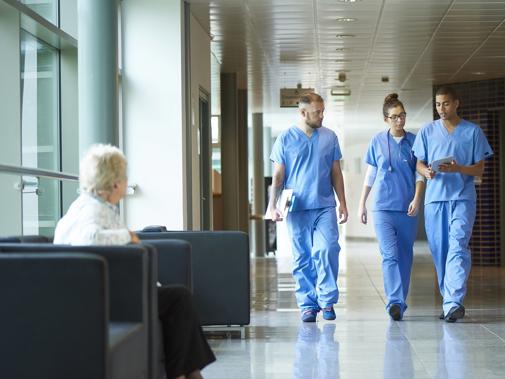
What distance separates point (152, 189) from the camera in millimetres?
8125

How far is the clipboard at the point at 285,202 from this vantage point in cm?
645

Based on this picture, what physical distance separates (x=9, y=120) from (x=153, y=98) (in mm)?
2251

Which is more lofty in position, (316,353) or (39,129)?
(39,129)

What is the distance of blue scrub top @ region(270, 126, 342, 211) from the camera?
6.52m

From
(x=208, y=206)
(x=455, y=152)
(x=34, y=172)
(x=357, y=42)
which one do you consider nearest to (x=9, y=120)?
(x=34, y=172)

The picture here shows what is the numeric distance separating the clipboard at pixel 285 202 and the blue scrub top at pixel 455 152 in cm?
93

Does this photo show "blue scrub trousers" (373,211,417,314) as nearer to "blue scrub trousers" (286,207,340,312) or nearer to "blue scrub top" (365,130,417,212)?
"blue scrub top" (365,130,417,212)

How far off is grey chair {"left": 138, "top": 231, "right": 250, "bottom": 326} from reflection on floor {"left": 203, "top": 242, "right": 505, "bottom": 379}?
0.50 feet

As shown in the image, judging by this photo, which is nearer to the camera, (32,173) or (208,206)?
(32,173)

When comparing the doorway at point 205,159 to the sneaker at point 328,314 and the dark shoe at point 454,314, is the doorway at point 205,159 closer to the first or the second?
the sneaker at point 328,314

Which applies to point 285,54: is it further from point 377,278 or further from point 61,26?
point 61,26

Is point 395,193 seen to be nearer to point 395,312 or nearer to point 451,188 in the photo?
point 451,188

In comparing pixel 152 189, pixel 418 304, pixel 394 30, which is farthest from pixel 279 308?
pixel 394 30

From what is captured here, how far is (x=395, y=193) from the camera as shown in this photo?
6.60 metres
